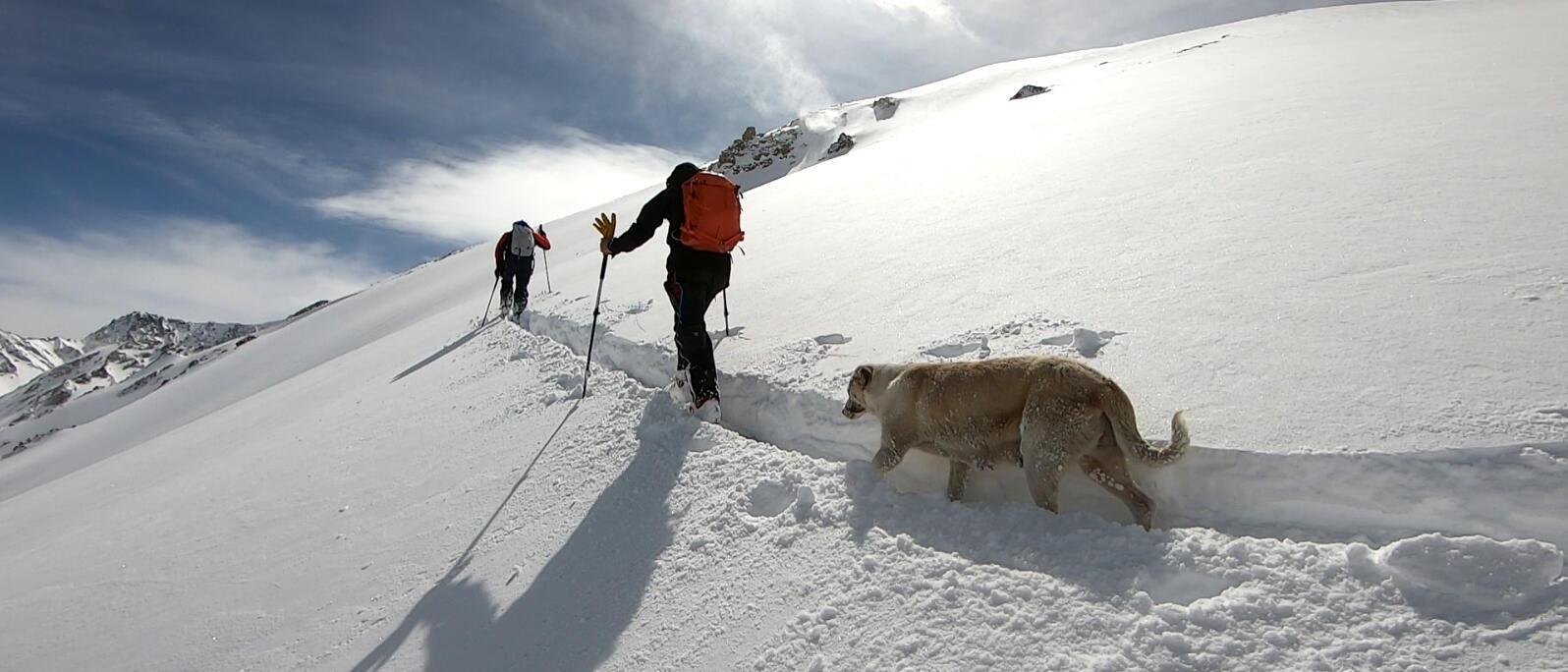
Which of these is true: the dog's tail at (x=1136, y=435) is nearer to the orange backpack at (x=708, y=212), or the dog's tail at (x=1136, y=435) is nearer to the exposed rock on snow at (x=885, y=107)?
the orange backpack at (x=708, y=212)

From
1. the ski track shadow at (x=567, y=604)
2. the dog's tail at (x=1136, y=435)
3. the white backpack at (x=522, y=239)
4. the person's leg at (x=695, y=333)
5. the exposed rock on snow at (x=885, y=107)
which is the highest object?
the exposed rock on snow at (x=885, y=107)

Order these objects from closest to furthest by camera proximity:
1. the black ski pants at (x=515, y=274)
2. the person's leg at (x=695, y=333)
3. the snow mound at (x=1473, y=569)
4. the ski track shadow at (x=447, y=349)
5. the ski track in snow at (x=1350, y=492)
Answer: the snow mound at (x=1473, y=569), the ski track in snow at (x=1350, y=492), the person's leg at (x=695, y=333), the ski track shadow at (x=447, y=349), the black ski pants at (x=515, y=274)

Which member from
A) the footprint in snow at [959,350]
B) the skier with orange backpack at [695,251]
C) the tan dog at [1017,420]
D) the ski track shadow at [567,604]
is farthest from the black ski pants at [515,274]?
the tan dog at [1017,420]

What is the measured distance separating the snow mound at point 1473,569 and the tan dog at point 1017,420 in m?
0.83

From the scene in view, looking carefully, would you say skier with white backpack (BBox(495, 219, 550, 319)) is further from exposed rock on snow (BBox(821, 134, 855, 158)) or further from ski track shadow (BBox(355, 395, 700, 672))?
exposed rock on snow (BBox(821, 134, 855, 158))

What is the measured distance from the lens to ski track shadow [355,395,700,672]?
3.44 metres

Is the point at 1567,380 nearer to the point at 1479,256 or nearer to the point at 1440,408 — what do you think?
the point at 1440,408

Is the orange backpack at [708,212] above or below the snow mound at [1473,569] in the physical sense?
above

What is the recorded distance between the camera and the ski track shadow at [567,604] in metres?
3.44

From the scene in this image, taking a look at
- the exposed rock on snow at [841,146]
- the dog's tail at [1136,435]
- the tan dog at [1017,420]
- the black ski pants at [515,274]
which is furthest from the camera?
the exposed rock on snow at [841,146]

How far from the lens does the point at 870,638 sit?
2.84 metres

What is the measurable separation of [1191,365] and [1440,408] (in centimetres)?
110

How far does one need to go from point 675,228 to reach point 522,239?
30.3 feet

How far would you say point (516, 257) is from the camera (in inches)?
545
